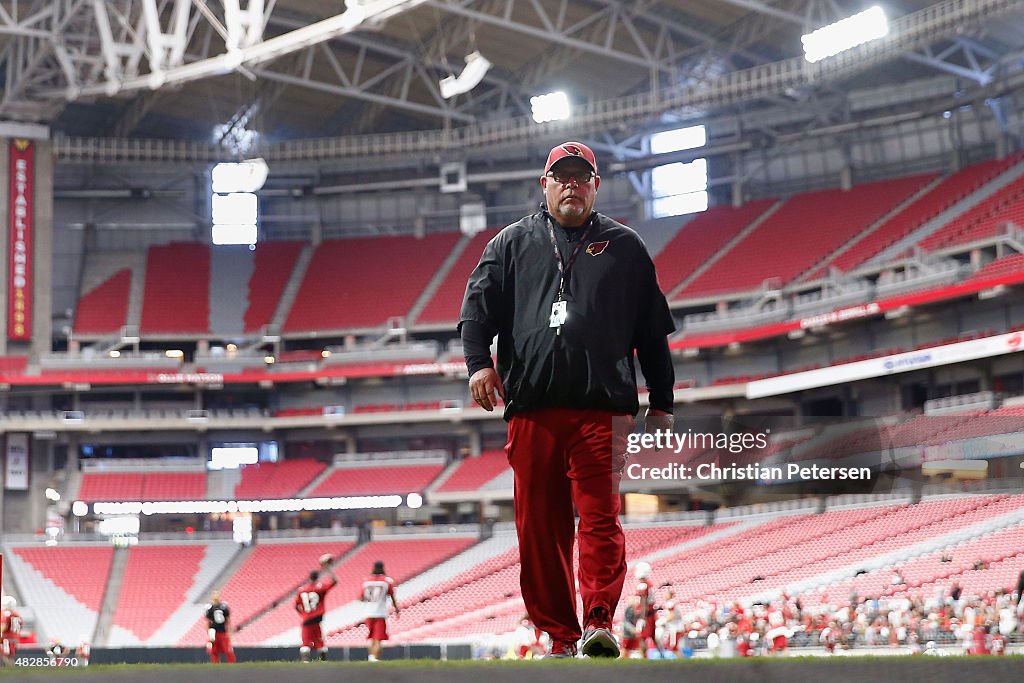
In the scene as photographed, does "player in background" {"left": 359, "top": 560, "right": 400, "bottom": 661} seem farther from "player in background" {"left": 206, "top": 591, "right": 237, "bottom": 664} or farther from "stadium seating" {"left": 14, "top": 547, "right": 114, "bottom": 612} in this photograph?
"stadium seating" {"left": 14, "top": 547, "right": 114, "bottom": 612}

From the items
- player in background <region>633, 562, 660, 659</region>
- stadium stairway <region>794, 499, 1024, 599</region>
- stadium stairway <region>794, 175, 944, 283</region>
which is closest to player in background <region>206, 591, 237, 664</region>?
player in background <region>633, 562, 660, 659</region>

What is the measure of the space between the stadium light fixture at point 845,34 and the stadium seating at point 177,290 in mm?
24791

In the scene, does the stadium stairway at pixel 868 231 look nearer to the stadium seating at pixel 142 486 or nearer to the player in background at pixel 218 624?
the stadium seating at pixel 142 486

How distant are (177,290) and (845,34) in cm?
2704

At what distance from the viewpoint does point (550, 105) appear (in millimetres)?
46438

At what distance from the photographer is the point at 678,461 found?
541 cm

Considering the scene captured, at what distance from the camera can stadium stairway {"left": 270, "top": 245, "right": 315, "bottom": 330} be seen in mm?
50006

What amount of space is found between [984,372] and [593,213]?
3257 centimetres

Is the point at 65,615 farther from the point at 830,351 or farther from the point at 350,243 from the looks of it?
the point at 830,351

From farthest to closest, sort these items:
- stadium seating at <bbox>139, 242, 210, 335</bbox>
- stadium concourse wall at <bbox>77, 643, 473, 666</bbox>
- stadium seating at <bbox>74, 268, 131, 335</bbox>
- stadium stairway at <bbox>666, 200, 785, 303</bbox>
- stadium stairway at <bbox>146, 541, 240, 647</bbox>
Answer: stadium seating at <bbox>139, 242, 210, 335</bbox> → stadium seating at <bbox>74, 268, 131, 335</bbox> → stadium stairway at <bbox>666, 200, 785, 303</bbox> → stadium stairway at <bbox>146, 541, 240, 647</bbox> → stadium concourse wall at <bbox>77, 643, 473, 666</bbox>

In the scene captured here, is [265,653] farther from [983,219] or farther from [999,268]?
[983,219]

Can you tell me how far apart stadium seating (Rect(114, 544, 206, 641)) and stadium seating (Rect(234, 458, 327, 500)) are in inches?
106

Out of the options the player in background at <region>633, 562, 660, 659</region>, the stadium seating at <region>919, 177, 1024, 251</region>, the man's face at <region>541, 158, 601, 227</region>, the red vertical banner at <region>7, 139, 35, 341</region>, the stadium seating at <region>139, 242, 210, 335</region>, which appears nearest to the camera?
the man's face at <region>541, 158, 601, 227</region>

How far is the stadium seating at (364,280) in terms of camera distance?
4972 centimetres
